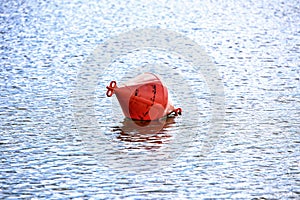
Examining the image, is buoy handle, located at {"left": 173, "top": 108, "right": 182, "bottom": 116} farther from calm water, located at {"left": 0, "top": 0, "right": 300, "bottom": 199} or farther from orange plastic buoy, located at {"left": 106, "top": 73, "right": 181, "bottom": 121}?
calm water, located at {"left": 0, "top": 0, "right": 300, "bottom": 199}

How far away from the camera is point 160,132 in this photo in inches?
512

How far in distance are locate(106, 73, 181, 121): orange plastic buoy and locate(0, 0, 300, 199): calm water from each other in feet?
0.76

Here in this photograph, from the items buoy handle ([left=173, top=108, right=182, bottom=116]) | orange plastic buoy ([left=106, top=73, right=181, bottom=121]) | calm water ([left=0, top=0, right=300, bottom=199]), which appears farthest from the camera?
buoy handle ([left=173, top=108, right=182, bottom=116])

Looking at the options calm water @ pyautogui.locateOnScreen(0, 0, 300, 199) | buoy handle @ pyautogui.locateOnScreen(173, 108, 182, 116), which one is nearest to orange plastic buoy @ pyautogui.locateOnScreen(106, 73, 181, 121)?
buoy handle @ pyautogui.locateOnScreen(173, 108, 182, 116)

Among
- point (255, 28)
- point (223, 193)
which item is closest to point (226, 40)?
point (255, 28)

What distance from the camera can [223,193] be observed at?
993 cm

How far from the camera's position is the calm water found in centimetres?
1031

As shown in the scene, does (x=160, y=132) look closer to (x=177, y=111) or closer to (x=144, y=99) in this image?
(x=144, y=99)

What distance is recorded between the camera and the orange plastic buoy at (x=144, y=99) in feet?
44.9

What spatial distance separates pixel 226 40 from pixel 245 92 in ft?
23.2

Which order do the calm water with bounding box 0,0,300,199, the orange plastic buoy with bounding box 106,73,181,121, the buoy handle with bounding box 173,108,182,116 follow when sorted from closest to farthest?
the calm water with bounding box 0,0,300,199 < the orange plastic buoy with bounding box 106,73,181,121 < the buoy handle with bounding box 173,108,182,116

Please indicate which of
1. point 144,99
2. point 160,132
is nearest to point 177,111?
point 144,99

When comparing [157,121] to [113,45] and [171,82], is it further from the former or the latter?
[113,45]

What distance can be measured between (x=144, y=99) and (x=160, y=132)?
2.90 feet
